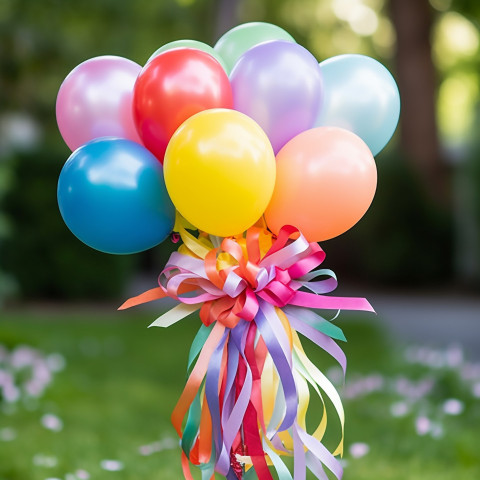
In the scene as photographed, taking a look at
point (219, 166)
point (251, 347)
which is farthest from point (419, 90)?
point (219, 166)

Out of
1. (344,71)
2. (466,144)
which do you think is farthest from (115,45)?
(344,71)

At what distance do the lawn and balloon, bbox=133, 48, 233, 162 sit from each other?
1.55 metres

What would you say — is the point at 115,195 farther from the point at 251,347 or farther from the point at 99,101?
the point at 251,347

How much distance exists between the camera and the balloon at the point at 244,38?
2.21 metres

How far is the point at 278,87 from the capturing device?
1.91 m

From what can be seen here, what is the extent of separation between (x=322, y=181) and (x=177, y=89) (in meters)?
0.44

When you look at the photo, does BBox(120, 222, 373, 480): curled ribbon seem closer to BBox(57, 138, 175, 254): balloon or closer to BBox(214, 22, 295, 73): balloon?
BBox(57, 138, 175, 254): balloon

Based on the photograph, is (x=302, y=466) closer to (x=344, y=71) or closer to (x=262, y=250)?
(x=262, y=250)

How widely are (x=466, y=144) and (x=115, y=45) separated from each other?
7.25 metres

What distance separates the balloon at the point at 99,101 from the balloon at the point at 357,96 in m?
0.56

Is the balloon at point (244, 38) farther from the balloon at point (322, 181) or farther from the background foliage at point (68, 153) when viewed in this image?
the background foliage at point (68, 153)

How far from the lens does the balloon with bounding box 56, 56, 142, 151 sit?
208 centimetres

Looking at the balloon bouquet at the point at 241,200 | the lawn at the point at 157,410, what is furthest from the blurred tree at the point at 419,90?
the balloon bouquet at the point at 241,200

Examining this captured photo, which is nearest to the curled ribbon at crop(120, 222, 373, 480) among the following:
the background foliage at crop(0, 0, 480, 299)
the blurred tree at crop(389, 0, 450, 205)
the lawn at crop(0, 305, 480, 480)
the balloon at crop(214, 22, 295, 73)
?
the balloon at crop(214, 22, 295, 73)
